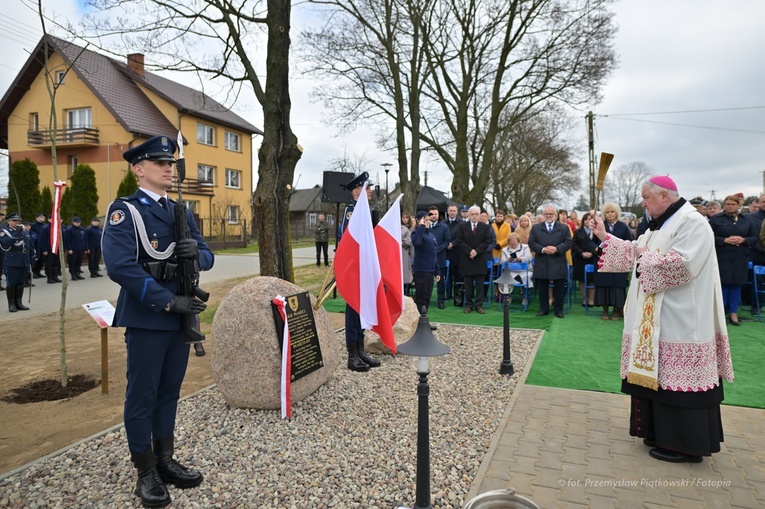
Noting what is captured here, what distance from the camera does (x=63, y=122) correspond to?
29719 millimetres

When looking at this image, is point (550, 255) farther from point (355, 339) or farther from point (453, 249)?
point (355, 339)

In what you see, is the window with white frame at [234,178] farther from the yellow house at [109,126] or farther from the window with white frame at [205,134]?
the window with white frame at [205,134]

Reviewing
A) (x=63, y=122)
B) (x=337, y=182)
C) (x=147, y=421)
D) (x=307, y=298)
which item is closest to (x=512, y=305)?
(x=337, y=182)

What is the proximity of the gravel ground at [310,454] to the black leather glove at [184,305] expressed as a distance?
4.04 ft

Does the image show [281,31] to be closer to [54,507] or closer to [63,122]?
[54,507]

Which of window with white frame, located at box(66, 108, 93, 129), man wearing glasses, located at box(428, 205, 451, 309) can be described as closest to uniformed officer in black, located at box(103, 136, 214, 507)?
man wearing glasses, located at box(428, 205, 451, 309)

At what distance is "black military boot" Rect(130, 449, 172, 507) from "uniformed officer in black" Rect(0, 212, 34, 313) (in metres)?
9.32

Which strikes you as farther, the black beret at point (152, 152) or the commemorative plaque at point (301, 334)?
the commemorative plaque at point (301, 334)

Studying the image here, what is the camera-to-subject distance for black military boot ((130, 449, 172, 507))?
10.3 feet

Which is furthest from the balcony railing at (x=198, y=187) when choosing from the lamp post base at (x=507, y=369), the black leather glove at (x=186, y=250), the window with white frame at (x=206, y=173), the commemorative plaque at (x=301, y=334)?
the black leather glove at (x=186, y=250)

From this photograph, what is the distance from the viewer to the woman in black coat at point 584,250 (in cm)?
944

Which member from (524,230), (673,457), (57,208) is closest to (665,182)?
(673,457)

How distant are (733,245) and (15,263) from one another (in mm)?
13766

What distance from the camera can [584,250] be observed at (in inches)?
377
